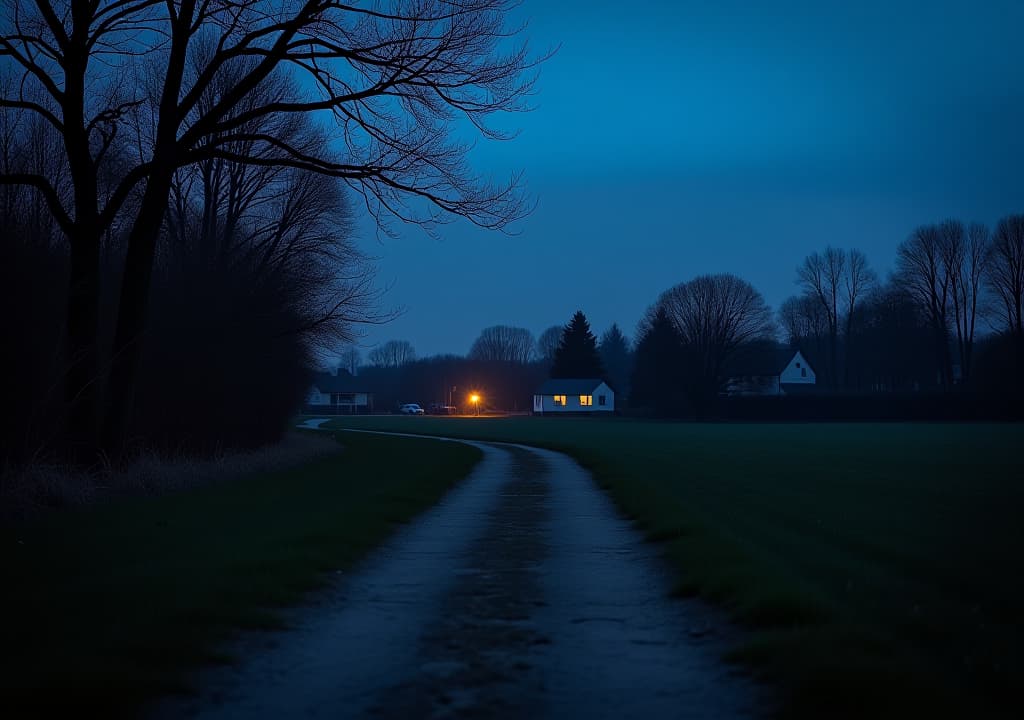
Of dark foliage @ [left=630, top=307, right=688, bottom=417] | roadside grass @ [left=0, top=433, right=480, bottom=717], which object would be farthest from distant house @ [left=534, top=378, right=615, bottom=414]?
roadside grass @ [left=0, top=433, right=480, bottom=717]

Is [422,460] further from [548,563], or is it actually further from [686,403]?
[686,403]

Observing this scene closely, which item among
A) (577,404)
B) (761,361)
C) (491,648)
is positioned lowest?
(491,648)

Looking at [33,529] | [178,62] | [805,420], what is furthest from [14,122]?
[805,420]

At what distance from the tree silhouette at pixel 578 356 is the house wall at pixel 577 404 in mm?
2212

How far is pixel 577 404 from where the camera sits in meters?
117

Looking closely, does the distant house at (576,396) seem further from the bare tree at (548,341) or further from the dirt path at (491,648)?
the dirt path at (491,648)

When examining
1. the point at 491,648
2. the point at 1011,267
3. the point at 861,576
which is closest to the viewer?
the point at 491,648

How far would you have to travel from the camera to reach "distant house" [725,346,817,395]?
9112cm

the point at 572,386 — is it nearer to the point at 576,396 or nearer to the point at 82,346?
the point at 576,396

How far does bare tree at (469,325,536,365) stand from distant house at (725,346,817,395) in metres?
72.1

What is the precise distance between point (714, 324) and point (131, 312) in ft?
252

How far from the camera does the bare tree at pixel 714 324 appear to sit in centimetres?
8794

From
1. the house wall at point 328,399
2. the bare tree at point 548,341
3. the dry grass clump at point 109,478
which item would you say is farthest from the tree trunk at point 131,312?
the bare tree at point 548,341

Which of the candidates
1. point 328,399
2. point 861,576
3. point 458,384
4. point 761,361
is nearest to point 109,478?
point 861,576
